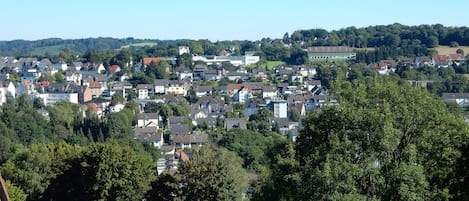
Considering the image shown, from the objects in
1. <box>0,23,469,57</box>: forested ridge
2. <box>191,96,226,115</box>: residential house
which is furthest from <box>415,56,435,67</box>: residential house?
<box>191,96,226,115</box>: residential house

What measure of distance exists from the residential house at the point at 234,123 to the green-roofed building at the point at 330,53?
38068 millimetres

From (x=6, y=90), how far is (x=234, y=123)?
57.9 feet

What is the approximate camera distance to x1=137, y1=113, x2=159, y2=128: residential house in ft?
125

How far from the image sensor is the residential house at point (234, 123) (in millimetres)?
36125

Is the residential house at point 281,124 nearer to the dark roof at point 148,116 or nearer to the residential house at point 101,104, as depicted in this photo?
the dark roof at point 148,116

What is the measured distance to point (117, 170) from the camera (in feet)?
48.8

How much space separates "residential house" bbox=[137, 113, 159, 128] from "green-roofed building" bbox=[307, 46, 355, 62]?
1526 inches

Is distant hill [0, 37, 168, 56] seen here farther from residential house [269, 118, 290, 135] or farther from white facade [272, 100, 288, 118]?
residential house [269, 118, 290, 135]

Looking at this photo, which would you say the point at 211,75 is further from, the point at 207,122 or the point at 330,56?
the point at 207,122

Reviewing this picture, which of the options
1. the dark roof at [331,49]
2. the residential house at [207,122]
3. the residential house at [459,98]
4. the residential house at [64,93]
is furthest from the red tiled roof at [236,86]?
the dark roof at [331,49]

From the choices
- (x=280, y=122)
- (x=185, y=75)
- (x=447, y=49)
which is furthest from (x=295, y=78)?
(x=280, y=122)

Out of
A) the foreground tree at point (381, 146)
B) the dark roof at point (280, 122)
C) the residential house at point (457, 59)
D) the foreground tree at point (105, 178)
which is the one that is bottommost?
the dark roof at point (280, 122)

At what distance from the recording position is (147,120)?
126 feet

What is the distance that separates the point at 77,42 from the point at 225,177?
150 m
